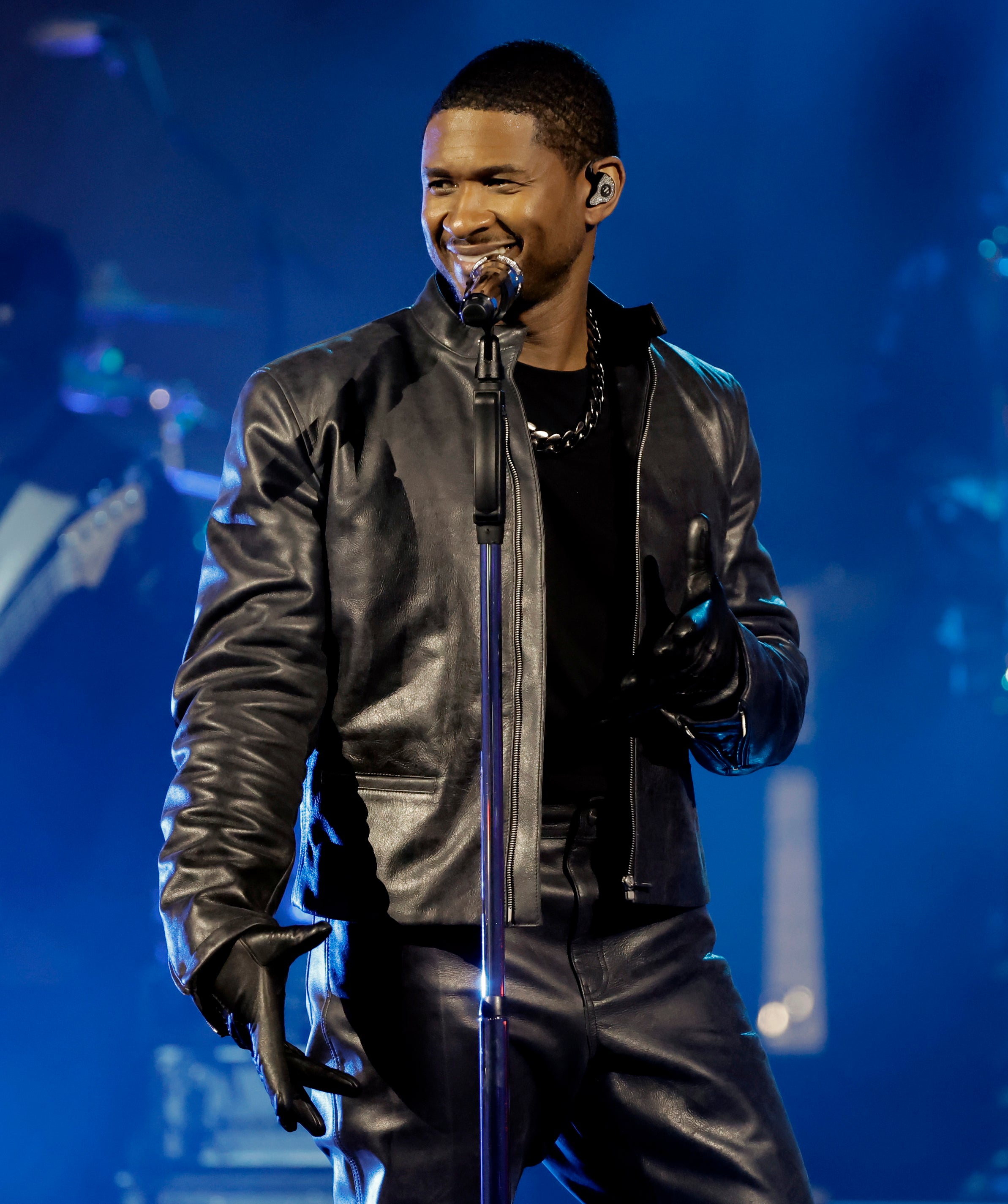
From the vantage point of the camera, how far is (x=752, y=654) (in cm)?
151

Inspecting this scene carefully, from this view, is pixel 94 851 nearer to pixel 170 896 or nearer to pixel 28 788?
pixel 28 788

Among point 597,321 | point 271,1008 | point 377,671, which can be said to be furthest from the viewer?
point 597,321

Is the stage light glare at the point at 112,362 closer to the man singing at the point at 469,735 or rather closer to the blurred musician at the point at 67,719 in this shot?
the blurred musician at the point at 67,719

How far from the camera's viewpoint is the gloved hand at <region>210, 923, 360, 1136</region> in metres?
1.14

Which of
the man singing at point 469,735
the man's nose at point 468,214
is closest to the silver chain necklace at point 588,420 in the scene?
the man singing at point 469,735

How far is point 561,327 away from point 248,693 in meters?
0.73

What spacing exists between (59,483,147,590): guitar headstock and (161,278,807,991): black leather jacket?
188cm

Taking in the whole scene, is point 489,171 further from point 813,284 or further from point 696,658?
point 813,284

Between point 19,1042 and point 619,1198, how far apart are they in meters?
2.29

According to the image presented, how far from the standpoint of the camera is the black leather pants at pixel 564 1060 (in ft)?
4.49

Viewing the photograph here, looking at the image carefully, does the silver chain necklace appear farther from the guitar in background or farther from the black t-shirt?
the guitar in background

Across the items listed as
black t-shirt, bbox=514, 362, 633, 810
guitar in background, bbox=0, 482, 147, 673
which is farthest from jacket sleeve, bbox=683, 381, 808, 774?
guitar in background, bbox=0, 482, 147, 673

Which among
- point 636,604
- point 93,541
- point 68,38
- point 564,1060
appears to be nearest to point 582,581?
point 636,604

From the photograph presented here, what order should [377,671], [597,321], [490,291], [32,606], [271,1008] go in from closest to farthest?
[271,1008] → [490,291] → [377,671] → [597,321] → [32,606]
